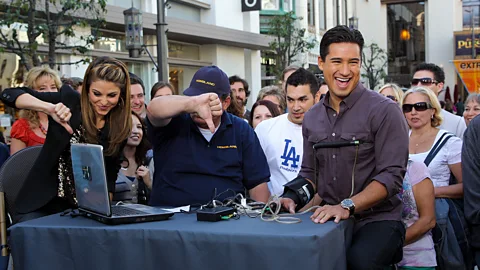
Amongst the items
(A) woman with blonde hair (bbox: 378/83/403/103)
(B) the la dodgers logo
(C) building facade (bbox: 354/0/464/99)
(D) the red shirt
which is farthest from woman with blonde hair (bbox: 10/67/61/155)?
(C) building facade (bbox: 354/0/464/99)

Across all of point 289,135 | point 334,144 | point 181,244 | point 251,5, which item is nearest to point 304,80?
point 289,135

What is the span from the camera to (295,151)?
487cm

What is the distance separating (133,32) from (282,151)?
25.4ft

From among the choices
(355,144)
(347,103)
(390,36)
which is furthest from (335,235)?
(390,36)

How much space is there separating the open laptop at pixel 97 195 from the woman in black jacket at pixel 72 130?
0.43 metres

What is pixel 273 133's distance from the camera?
5.04 metres

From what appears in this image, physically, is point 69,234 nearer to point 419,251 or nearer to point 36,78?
point 419,251

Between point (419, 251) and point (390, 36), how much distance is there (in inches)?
1807

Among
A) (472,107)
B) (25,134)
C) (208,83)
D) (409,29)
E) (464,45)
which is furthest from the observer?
(409,29)

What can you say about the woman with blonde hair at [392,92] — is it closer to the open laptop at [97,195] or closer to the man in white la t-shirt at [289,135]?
the man in white la t-shirt at [289,135]

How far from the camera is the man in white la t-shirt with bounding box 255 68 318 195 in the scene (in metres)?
4.86

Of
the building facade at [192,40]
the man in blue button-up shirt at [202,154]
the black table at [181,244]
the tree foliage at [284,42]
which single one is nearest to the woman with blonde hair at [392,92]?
the man in blue button-up shirt at [202,154]

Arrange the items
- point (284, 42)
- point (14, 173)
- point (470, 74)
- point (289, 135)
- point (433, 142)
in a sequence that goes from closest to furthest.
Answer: point (14, 173) < point (433, 142) < point (289, 135) < point (470, 74) < point (284, 42)

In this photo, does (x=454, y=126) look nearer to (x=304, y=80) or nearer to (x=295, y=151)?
(x=304, y=80)
